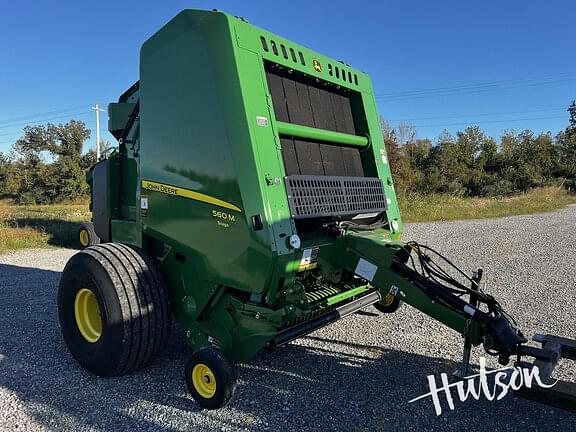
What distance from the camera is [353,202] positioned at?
374 cm

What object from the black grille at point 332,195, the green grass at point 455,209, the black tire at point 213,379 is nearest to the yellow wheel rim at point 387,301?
the black grille at point 332,195

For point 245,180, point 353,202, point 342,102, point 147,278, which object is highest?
point 342,102

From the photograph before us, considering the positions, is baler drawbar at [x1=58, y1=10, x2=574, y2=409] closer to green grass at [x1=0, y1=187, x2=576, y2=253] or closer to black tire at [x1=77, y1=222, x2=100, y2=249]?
black tire at [x1=77, y1=222, x2=100, y2=249]

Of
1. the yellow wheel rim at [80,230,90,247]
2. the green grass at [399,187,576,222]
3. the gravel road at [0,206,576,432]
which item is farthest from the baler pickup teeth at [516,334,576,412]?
the green grass at [399,187,576,222]

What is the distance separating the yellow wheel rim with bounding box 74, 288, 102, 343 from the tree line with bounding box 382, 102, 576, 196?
102 ft

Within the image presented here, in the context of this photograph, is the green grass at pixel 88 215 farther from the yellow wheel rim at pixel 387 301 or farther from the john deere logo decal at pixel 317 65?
the john deere logo decal at pixel 317 65

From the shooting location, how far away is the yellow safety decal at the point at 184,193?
3121mm

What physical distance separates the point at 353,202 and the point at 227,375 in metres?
1.73

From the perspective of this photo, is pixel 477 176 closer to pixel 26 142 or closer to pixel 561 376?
pixel 561 376

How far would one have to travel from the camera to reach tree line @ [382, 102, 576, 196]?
35375 millimetres

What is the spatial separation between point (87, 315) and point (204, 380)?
1.40 m

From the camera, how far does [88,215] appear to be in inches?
789

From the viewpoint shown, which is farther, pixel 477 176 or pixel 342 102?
pixel 477 176

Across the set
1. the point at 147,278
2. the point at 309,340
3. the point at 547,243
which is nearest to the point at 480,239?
the point at 547,243
